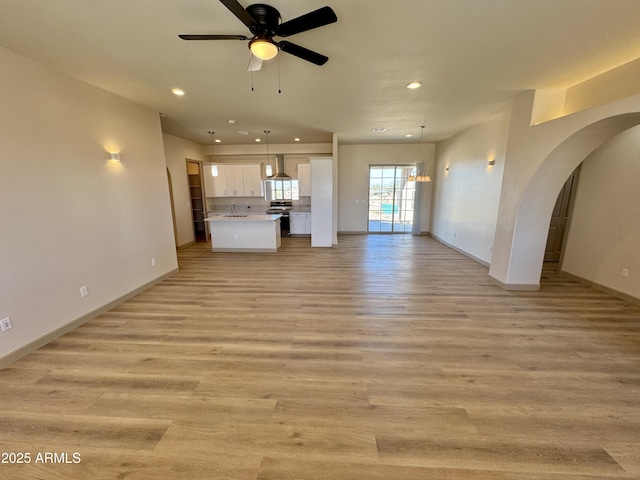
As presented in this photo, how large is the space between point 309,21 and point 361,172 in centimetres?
666

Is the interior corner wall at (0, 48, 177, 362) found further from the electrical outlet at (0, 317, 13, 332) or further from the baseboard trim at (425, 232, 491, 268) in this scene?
the baseboard trim at (425, 232, 491, 268)

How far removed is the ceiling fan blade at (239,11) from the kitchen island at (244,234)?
4.57 meters

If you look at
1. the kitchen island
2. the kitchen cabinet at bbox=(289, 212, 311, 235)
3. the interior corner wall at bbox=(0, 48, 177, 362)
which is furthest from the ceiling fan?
the kitchen cabinet at bbox=(289, 212, 311, 235)

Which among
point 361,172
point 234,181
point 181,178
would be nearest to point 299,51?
point 181,178

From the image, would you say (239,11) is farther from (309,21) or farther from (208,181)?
(208,181)

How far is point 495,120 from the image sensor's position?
4.75 m

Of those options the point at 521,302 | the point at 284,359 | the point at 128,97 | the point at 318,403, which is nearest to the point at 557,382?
the point at 521,302

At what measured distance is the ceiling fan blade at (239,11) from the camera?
143 cm

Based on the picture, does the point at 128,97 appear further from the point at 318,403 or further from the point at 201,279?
the point at 318,403

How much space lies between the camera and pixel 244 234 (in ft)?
20.5

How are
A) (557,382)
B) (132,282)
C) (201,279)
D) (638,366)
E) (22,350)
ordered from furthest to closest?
(201,279), (132,282), (22,350), (638,366), (557,382)

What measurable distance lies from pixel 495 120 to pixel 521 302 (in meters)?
3.55

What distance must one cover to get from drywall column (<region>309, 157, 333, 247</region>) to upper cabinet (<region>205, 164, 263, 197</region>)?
219 centimetres

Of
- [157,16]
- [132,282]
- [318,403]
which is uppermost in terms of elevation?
[157,16]
